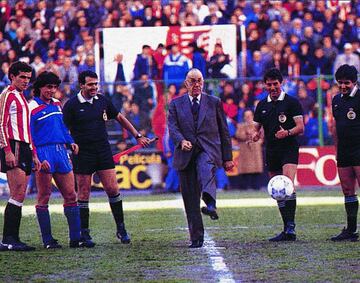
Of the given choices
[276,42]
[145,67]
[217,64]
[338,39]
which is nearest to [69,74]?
[145,67]

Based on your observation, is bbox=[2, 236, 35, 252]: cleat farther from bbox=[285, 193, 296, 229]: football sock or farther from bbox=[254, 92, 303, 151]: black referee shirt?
bbox=[254, 92, 303, 151]: black referee shirt

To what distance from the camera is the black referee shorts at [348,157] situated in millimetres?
13469

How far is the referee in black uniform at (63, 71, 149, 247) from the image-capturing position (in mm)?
13422

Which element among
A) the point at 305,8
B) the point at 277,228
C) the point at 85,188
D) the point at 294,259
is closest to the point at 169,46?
the point at 305,8

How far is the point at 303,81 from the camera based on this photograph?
27.0 meters

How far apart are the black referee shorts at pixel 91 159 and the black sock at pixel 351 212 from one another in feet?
9.80

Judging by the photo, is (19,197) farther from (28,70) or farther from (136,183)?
(136,183)

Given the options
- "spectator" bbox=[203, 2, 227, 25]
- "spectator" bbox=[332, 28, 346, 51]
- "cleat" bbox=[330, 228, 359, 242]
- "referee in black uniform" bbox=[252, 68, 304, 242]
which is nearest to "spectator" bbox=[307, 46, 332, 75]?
"spectator" bbox=[332, 28, 346, 51]

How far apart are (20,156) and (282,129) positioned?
11.0ft

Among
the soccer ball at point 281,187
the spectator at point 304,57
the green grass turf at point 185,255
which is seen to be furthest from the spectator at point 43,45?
the soccer ball at point 281,187

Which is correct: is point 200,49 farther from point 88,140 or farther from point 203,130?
point 203,130

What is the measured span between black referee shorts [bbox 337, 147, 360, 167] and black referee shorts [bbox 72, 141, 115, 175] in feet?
9.25

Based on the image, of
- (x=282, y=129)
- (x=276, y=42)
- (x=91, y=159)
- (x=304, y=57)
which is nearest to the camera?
(x=91, y=159)

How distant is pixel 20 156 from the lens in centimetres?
1294
